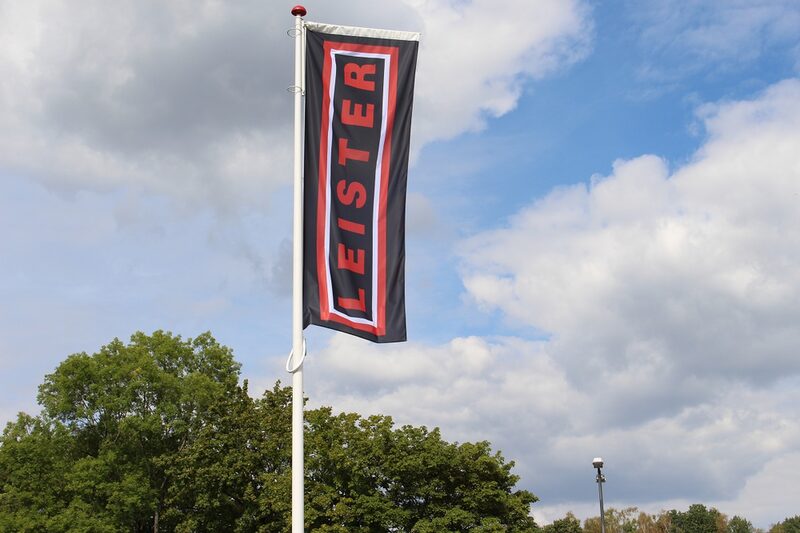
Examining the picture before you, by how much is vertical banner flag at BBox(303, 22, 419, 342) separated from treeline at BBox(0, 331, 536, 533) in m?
Answer: 33.2

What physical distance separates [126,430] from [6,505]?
8.38m

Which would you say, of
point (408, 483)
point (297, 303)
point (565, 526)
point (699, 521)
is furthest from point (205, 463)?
point (699, 521)

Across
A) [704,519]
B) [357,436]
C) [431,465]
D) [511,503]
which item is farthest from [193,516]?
[704,519]

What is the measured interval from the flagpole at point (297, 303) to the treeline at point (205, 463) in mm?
32729

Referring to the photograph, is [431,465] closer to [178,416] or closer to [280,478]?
[280,478]

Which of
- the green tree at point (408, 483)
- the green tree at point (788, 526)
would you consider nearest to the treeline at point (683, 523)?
the green tree at point (788, 526)

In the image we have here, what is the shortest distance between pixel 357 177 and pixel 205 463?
4018 cm

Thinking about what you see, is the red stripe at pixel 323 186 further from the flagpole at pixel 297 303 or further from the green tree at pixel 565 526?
the green tree at pixel 565 526

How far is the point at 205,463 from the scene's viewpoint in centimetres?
5062

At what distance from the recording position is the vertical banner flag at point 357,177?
13.8 m

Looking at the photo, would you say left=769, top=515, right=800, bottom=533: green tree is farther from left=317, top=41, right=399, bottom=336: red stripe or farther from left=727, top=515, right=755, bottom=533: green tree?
left=317, top=41, right=399, bottom=336: red stripe

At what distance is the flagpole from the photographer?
43.1 ft

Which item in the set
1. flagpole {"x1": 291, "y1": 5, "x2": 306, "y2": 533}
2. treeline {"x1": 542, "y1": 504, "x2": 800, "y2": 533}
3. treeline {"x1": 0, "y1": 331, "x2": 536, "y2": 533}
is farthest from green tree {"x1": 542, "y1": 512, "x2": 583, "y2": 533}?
flagpole {"x1": 291, "y1": 5, "x2": 306, "y2": 533}

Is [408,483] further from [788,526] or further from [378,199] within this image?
[788,526]
